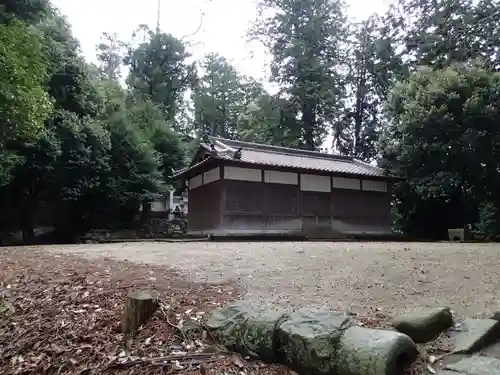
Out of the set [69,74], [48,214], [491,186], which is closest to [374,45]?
[491,186]

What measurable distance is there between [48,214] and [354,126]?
19.4 metres

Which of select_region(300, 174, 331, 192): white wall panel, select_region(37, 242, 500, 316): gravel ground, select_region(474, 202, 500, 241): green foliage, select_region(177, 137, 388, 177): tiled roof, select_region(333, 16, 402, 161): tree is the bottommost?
select_region(37, 242, 500, 316): gravel ground

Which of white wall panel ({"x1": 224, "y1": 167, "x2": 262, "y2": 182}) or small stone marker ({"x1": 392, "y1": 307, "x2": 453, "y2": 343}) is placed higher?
white wall panel ({"x1": 224, "y1": 167, "x2": 262, "y2": 182})

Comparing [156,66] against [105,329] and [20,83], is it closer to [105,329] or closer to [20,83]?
[20,83]

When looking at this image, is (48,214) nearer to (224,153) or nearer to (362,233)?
(224,153)

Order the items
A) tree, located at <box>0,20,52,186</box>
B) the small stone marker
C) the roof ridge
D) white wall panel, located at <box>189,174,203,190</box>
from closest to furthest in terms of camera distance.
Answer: the small stone marker
tree, located at <box>0,20,52,186</box>
white wall panel, located at <box>189,174,203,190</box>
the roof ridge

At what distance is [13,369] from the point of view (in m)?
2.95

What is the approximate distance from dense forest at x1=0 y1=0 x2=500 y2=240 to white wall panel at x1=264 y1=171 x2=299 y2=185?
4.80 meters

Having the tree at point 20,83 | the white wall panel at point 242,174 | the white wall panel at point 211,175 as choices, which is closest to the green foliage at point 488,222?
the white wall panel at point 242,174

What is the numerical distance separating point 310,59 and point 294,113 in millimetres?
3507

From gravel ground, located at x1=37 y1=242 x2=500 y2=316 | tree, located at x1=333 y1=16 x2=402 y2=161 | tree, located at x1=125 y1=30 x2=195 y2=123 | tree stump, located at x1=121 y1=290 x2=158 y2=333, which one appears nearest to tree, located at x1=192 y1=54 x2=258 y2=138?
tree, located at x1=125 y1=30 x2=195 y2=123

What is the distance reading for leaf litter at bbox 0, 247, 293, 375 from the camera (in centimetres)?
276

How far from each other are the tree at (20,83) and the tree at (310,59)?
16297 mm

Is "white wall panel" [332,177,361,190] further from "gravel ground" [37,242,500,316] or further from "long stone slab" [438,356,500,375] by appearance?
"long stone slab" [438,356,500,375]
